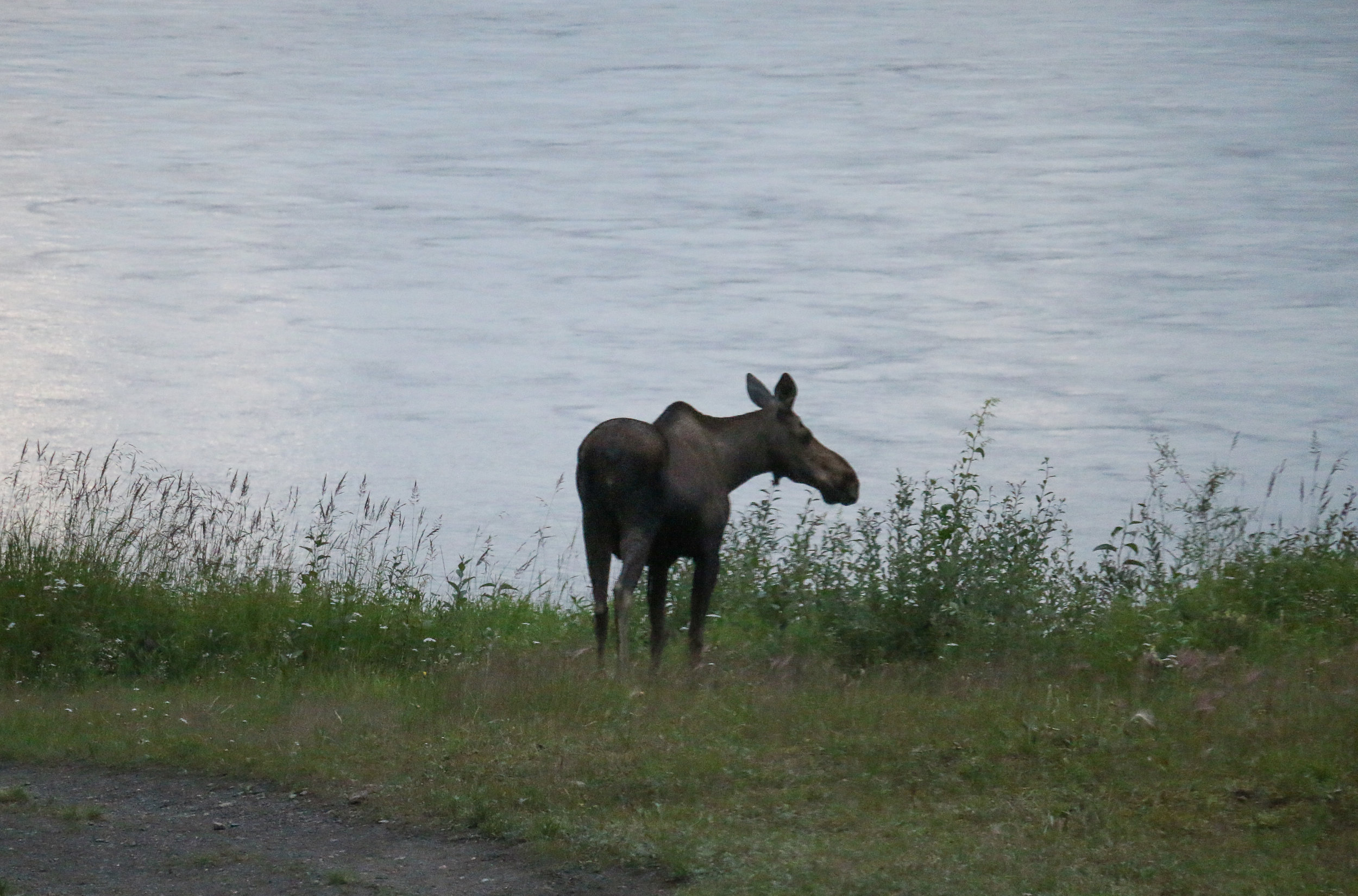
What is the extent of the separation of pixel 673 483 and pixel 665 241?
16154 mm

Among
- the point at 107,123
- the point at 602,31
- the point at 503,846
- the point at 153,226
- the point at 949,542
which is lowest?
the point at 503,846

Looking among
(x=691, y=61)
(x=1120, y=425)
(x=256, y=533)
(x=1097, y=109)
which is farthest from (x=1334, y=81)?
(x=256, y=533)

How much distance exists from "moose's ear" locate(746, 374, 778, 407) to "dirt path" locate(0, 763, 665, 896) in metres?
3.29

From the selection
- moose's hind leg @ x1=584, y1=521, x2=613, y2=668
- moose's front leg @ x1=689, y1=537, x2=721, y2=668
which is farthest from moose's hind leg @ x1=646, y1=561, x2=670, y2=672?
moose's hind leg @ x1=584, y1=521, x2=613, y2=668

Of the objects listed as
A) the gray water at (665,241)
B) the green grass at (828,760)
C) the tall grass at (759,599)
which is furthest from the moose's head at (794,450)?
the gray water at (665,241)

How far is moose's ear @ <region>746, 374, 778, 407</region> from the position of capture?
31.3 ft

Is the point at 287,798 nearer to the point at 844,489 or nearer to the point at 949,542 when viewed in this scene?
the point at 844,489

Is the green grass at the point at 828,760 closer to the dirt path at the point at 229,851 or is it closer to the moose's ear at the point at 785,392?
the dirt path at the point at 229,851

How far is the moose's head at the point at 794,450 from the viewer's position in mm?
9492

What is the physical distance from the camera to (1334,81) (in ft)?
111

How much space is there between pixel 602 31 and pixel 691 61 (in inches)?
159

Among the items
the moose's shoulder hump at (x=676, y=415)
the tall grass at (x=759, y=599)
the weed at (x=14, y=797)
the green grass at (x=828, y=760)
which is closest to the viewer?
the green grass at (x=828, y=760)

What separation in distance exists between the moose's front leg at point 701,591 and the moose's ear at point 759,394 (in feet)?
2.79

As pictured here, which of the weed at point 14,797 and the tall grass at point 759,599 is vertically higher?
the tall grass at point 759,599
